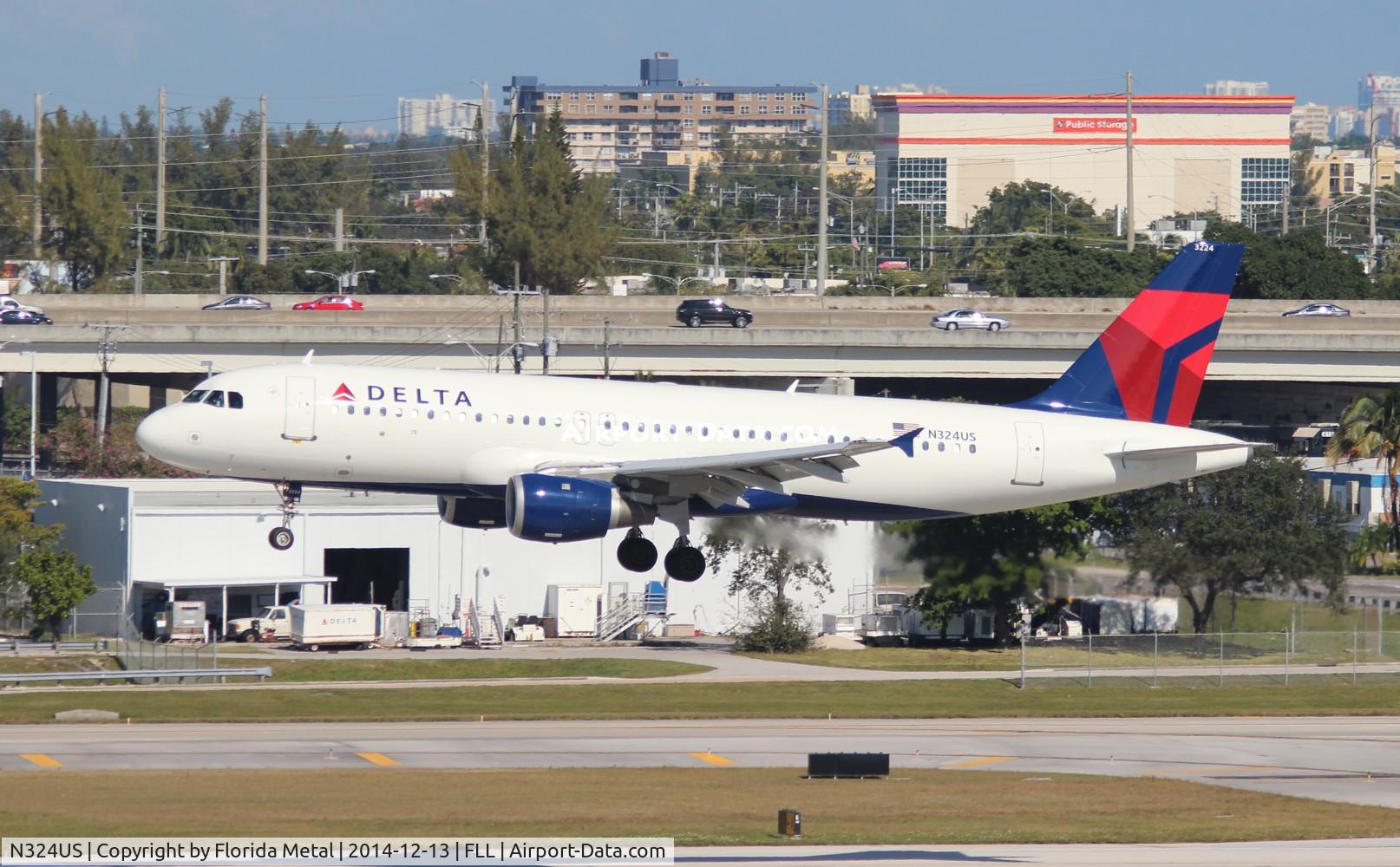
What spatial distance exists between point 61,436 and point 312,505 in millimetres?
33265

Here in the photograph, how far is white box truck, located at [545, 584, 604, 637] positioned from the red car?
42329 millimetres

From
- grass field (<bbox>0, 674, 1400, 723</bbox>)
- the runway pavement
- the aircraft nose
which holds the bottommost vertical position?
grass field (<bbox>0, 674, 1400, 723</bbox>)

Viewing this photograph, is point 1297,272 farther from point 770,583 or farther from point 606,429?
point 606,429

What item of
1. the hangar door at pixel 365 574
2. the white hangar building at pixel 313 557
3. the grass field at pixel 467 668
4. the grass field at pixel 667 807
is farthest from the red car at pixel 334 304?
the grass field at pixel 667 807

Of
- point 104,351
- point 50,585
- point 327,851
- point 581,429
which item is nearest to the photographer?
point 327,851

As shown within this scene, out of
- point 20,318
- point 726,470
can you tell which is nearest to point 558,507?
point 726,470

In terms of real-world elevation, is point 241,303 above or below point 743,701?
above

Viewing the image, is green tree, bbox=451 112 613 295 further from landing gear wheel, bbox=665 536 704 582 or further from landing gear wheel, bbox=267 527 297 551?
landing gear wheel, bbox=267 527 297 551

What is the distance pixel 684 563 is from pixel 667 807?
1037cm

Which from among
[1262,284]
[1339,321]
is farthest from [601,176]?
[1339,321]

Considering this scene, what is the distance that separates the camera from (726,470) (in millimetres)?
42625

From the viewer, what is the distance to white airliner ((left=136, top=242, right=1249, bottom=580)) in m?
41.7

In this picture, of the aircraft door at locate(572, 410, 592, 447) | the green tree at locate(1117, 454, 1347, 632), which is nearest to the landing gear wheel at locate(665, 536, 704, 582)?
the aircraft door at locate(572, 410, 592, 447)

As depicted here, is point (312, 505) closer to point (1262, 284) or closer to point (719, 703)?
point (719, 703)
